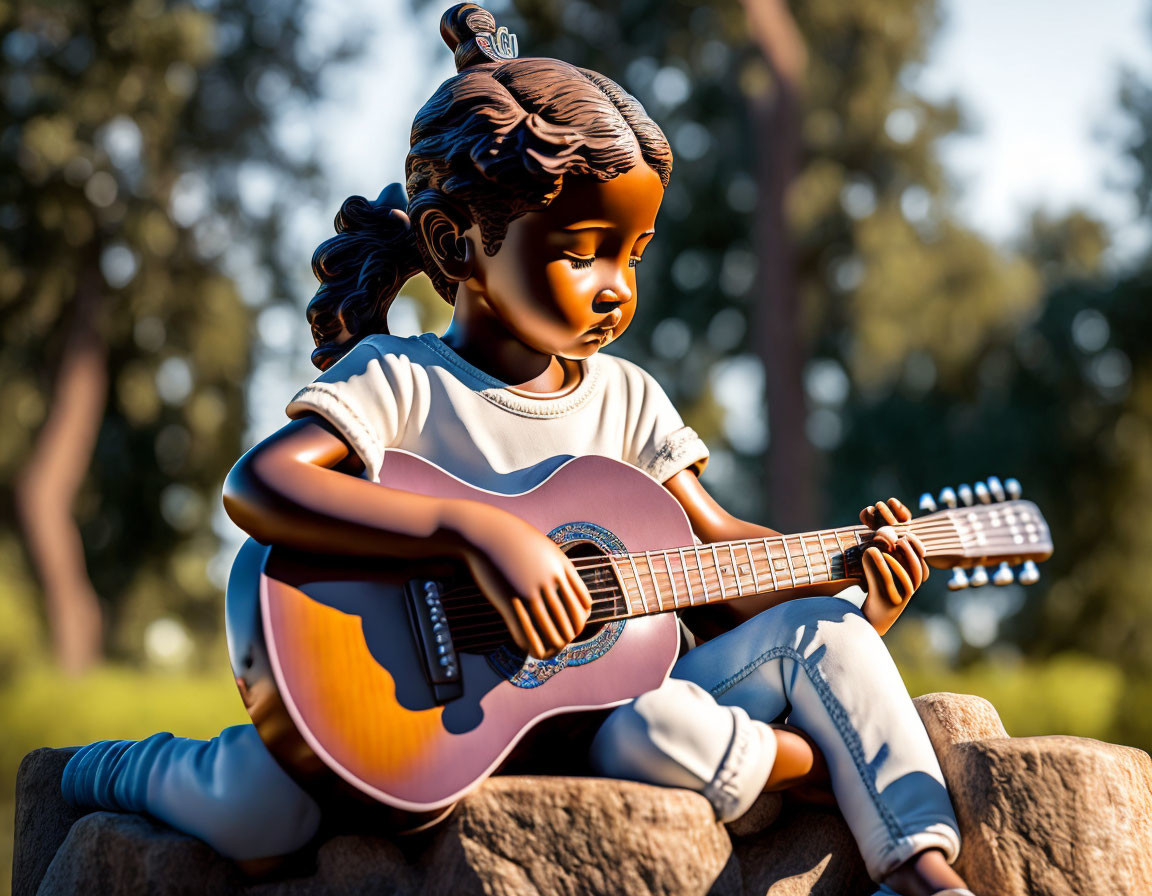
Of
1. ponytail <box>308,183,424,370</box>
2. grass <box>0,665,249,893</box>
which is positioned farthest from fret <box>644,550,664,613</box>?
grass <box>0,665,249,893</box>

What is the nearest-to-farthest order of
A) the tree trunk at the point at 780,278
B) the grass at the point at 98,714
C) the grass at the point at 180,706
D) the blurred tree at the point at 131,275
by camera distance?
the grass at the point at 180,706 → the grass at the point at 98,714 → the tree trunk at the point at 780,278 → the blurred tree at the point at 131,275

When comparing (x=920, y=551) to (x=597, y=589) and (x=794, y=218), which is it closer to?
(x=597, y=589)

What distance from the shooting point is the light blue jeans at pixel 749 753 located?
1.81 meters

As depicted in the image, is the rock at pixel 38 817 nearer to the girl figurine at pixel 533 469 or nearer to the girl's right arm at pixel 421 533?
the girl figurine at pixel 533 469

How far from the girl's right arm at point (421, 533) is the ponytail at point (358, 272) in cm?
64

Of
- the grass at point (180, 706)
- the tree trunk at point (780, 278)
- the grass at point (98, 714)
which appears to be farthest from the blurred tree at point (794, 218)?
the grass at point (98, 714)

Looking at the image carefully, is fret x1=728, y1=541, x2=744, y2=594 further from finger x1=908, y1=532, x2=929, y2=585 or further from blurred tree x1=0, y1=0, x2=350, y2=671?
blurred tree x1=0, y1=0, x2=350, y2=671

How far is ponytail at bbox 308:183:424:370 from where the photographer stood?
96.4 inches

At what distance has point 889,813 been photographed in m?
1.83

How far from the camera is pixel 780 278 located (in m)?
8.25

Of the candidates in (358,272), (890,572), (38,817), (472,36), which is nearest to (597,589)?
(890,572)

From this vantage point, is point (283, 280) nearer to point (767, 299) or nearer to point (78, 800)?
point (767, 299)

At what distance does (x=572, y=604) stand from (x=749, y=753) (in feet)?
1.21

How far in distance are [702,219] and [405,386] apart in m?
7.87
